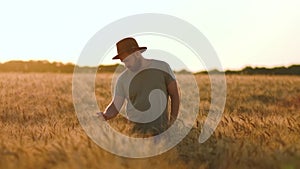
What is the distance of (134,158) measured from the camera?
461 centimetres

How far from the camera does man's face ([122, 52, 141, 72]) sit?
6555 millimetres

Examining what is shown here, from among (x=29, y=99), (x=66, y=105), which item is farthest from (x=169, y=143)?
(x=29, y=99)

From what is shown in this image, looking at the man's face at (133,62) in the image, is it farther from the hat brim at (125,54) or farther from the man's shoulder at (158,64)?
the man's shoulder at (158,64)

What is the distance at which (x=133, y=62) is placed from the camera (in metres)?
6.62

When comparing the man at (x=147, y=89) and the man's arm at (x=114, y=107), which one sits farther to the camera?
the man's arm at (x=114, y=107)

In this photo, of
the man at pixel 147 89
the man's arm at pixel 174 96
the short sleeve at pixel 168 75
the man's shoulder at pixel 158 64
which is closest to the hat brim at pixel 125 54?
the man at pixel 147 89

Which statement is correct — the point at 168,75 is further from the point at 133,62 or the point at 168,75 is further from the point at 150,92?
the point at 133,62

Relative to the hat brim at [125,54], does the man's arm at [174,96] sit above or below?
below

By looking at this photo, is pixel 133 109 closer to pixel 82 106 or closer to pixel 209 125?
pixel 209 125

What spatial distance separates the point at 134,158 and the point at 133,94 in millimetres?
2186

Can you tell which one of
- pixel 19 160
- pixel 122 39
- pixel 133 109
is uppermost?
pixel 122 39

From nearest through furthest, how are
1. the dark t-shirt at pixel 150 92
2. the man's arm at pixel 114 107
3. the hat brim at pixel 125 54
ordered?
the hat brim at pixel 125 54 < the dark t-shirt at pixel 150 92 < the man's arm at pixel 114 107

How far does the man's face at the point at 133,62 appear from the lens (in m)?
6.55

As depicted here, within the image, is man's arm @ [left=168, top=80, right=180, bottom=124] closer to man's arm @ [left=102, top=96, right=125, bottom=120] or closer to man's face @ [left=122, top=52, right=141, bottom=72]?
man's face @ [left=122, top=52, right=141, bottom=72]
